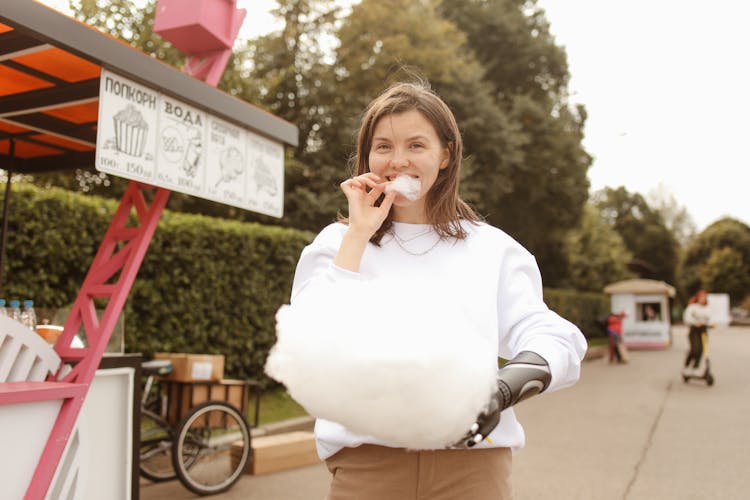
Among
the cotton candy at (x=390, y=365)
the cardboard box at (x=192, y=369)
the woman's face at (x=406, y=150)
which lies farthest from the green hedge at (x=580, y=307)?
the cotton candy at (x=390, y=365)

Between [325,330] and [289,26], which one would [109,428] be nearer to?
[325,330]

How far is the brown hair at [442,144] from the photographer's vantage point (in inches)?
67.3

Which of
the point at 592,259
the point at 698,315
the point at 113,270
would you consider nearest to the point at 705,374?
the point at 698,315

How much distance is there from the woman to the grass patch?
686cm

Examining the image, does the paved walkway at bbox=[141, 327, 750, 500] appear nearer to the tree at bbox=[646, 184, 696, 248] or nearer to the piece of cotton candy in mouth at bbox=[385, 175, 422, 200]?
the piece of cotton candy in mouth at bbox=[385, 175, 422, 200]

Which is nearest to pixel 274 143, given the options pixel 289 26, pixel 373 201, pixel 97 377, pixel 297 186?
pixel 97 377

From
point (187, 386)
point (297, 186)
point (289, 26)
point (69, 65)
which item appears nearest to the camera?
point (69, 65)

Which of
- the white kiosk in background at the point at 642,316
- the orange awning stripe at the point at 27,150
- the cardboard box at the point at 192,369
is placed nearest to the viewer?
the orange awning stripe at the point at 27,150

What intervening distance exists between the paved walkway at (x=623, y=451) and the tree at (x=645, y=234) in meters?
52.1

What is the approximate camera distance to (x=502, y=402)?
1.24 metres

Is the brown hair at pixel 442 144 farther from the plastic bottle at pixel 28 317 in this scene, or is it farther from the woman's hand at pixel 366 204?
the plastic bottle at pixel 28 317

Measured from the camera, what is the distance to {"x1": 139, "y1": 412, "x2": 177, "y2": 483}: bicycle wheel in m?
5.54

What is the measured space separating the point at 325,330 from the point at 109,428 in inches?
136

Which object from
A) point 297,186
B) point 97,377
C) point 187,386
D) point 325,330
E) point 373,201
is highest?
point 297,186
